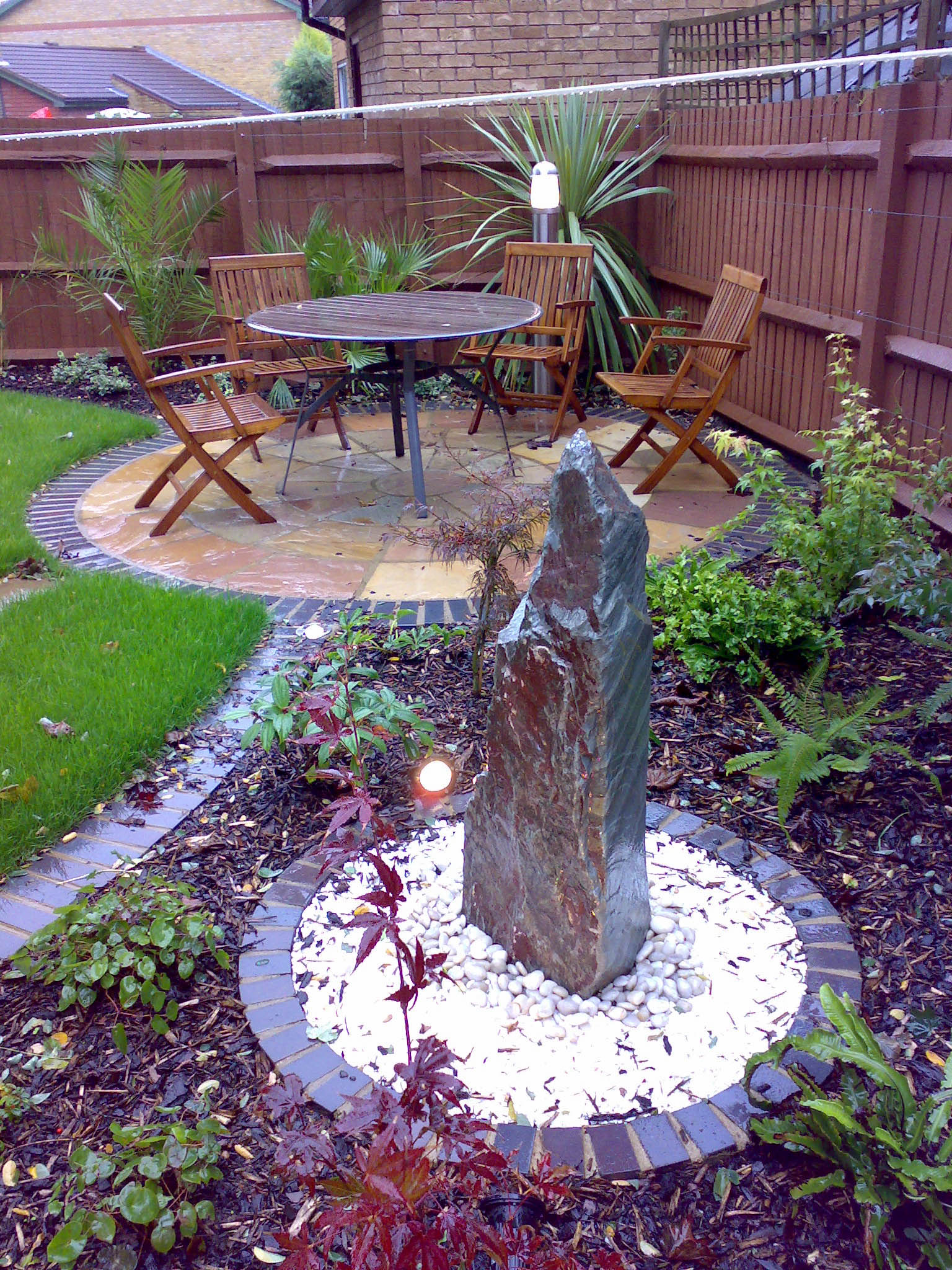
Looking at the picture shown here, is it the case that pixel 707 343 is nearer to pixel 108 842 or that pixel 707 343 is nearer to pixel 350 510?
pixel 350 510

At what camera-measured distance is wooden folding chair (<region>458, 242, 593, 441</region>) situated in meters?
6.28

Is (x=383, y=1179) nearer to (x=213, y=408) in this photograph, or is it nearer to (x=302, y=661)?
(x=302, y=661)

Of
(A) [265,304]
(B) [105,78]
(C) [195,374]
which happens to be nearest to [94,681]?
(C) [195,374]

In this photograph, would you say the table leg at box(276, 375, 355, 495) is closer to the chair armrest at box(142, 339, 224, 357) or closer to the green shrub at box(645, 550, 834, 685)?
the chair armrest at box(142, 339, 224, 357)

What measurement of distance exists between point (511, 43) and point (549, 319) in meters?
4.35

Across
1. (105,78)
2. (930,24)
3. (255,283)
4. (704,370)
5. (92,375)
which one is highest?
(105,78)

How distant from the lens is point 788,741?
2.81 metres

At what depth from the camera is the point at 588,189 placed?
25.2ft

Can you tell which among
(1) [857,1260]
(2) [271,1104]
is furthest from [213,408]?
(1) [857,1260]

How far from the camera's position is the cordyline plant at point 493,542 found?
3.30 meters

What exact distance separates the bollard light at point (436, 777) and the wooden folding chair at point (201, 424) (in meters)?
2.53

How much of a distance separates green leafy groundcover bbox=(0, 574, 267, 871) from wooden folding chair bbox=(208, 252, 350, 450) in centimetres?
219

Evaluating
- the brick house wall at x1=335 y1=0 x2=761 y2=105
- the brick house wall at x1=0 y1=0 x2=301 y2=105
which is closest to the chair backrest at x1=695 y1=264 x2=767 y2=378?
the brick house wall at x1=335 y1=0 x2=761 y2=105

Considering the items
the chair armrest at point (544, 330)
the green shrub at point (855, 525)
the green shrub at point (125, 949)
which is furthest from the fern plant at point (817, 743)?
the chair armrest at point (544, 330)
